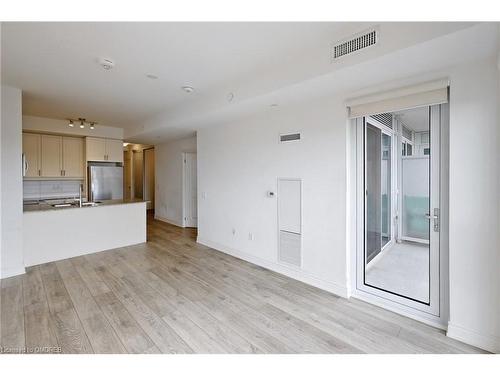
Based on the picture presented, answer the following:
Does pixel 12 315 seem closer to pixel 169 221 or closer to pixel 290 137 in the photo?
pixel 290 137

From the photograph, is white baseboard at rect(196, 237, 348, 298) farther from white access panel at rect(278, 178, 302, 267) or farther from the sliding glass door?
the sliding glass door

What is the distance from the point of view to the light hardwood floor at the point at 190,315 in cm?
197

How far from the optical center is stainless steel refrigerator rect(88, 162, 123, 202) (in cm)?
585

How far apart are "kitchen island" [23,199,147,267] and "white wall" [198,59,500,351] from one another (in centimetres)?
140

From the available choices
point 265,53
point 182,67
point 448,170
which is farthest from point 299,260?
point 182,67

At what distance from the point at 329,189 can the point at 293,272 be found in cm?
127

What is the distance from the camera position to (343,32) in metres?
2.10

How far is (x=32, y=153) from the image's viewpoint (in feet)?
17.2

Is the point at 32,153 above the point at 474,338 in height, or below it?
above

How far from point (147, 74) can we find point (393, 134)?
9.87 ft

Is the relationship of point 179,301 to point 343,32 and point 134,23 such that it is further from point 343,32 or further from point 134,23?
point 343,32

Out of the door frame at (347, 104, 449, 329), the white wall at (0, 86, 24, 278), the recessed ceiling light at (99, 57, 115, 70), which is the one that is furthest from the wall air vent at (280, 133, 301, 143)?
the white wall at (0, 86, 24, 278)

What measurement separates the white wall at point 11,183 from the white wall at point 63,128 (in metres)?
1.99

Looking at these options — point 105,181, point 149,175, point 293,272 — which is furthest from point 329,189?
point 149,175
